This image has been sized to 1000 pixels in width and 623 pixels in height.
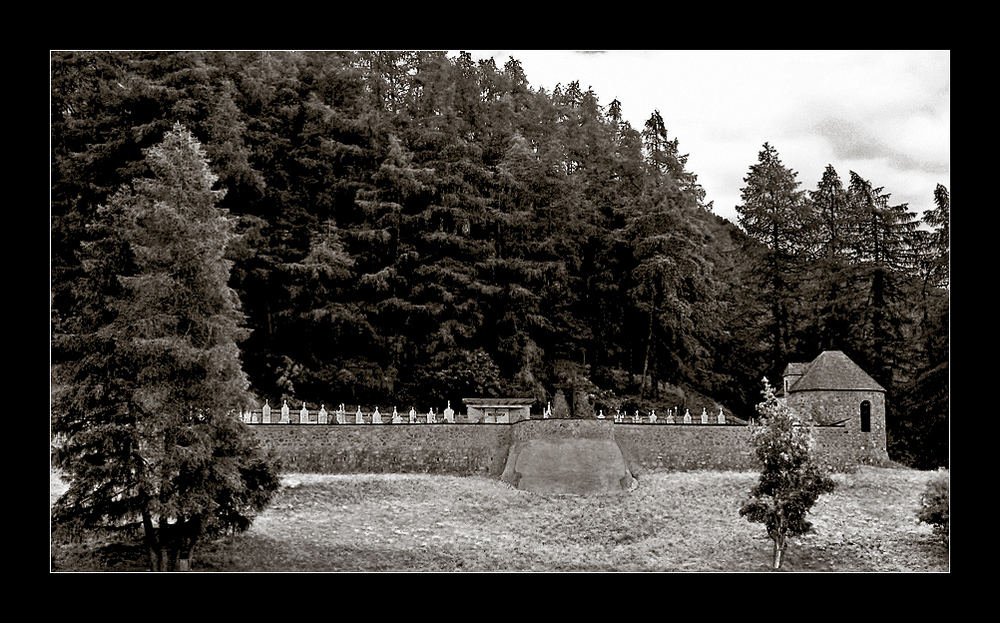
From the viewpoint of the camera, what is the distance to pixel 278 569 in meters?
15.4

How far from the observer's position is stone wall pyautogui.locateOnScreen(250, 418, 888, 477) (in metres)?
20.8

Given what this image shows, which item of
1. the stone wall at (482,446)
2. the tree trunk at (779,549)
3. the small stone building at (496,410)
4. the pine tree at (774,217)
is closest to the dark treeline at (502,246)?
the pine tree at (774,217)

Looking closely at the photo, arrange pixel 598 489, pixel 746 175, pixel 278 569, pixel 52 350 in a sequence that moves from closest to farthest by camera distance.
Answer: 1. pixel 52 350
2. pixel 278 569
3. pixel 598 489
4. pixel 746 175

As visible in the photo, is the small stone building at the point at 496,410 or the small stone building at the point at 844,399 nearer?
the small stone building at the point at 496,410

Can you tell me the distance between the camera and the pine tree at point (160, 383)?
14.2 meters

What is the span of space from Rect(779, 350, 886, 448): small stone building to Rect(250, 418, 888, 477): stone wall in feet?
1.10

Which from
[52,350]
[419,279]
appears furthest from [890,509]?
[52,350]

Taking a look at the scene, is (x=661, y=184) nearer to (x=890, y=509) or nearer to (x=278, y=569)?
(x=890, y=509)

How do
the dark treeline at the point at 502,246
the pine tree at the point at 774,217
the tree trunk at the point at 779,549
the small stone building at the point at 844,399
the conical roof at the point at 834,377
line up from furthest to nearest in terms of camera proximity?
the pine tree at the point at 774,217, the dark treeline at the point at 502,246, the conical roof at the point at 834,377, the small stone building at the point at 844,399, the tree trunk at the point at 779,549

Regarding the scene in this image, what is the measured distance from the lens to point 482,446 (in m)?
21.8

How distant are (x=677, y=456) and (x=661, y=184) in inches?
399

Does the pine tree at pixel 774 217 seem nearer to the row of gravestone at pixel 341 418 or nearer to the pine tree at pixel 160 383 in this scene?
the row of gravestone at pixel 341 418

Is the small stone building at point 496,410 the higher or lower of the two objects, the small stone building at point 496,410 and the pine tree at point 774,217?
the lower

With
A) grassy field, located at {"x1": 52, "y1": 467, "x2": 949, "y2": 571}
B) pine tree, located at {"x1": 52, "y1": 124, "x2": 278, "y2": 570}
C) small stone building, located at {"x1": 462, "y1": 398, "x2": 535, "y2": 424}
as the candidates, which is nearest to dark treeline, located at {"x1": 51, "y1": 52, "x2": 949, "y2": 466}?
small stone building, located at {"x1": 462, "y1": 398, "x2": 535, "y2": 424}
